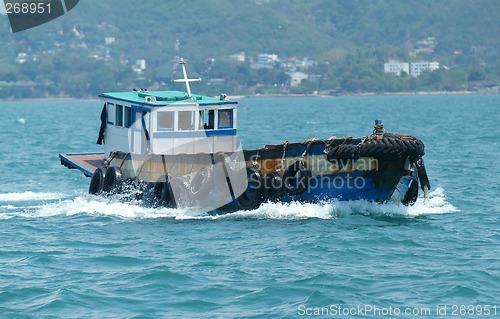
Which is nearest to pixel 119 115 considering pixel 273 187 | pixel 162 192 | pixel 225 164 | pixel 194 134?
pixel 194 134

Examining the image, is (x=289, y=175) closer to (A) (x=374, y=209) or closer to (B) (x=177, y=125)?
(A) (x=374, y=209)

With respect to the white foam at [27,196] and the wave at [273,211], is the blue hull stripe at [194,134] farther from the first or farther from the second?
the white foam at [27,196]

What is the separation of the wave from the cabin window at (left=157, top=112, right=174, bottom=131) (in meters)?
2.18

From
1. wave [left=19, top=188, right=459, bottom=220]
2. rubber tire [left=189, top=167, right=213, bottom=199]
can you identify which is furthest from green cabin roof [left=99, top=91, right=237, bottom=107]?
wave [left=19, top=188, right=459, bottom=220]

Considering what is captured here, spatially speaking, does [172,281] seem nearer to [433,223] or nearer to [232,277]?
[232,277]

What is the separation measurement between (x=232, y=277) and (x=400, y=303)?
3594 millimetres

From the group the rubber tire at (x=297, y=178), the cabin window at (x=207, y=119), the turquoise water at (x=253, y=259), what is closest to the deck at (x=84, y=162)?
the turquoise water at (x=253, y=259)

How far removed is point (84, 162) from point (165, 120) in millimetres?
5808

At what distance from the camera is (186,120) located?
2970 centimetres

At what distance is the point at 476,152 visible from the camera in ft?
167

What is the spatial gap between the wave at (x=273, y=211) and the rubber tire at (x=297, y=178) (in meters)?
0.49

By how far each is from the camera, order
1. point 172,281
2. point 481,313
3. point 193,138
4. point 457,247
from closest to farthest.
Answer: point 481,313 < point 172,281 < point 457,247 < point 193,138

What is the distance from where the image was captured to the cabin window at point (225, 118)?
30.1 metres

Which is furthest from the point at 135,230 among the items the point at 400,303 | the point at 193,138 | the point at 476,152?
the point at 476,152
